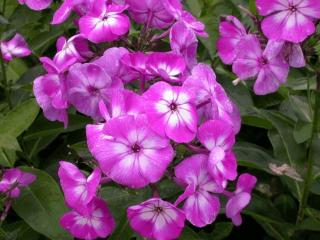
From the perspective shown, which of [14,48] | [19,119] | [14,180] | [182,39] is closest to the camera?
[182,39]

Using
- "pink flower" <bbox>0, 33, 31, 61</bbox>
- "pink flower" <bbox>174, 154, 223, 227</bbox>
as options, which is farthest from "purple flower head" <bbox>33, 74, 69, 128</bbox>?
"pink flower" <bbox>0, 33, 31, 61</bbox>

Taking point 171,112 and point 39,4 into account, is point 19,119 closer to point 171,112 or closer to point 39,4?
point 39,4

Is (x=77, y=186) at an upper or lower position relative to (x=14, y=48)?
upper

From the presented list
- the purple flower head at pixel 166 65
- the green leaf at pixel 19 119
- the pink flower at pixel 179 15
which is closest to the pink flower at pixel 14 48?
the green leaf at pixel 19 119

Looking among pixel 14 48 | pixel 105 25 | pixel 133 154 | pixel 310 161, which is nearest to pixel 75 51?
pixel 105 25

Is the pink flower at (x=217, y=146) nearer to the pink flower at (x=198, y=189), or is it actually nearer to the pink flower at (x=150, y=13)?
the pink flower at (x=198, y=189)

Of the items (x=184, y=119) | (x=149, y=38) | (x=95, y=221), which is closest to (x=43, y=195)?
(x=95, y=221)

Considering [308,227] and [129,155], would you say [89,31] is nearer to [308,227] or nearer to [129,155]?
[129,155]

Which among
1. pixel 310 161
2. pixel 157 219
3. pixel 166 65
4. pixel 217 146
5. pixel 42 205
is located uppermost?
pixel 166 65

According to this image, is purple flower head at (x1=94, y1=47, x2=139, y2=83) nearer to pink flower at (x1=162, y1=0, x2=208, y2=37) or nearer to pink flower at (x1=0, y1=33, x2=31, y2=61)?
pink flower at (x1=162, y1=0, x2=208, y2=37)
